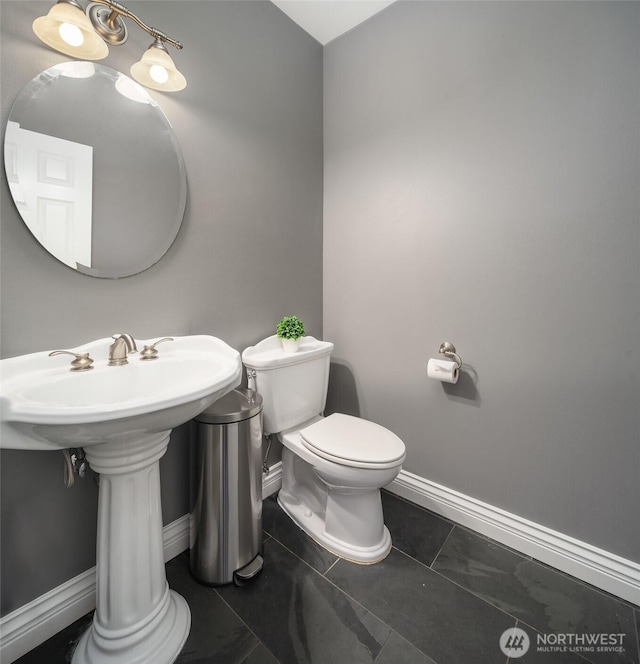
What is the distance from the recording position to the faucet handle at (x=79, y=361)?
0.96 metres

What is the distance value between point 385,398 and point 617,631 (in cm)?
112

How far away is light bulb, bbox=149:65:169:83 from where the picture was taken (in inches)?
43.2

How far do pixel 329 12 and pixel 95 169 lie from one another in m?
1.45

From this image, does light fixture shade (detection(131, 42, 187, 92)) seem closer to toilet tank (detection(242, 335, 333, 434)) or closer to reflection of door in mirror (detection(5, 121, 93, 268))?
reflection of door in mirror (detection(5, 121, 93, 268))

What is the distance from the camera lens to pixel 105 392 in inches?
38.6

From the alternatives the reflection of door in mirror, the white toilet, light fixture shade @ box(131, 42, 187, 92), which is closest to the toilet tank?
the white toilet

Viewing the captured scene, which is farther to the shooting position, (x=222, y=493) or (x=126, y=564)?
(x=222, y=493)

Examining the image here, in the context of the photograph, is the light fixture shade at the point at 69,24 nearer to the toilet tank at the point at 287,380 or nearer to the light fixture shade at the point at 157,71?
the light fixture shade at the point at 157,71

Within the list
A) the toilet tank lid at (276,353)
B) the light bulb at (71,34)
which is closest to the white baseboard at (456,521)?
the toilet tank lid at (276,353)

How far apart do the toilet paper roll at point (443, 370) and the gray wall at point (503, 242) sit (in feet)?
0.31

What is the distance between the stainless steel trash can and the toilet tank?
0.21 metres

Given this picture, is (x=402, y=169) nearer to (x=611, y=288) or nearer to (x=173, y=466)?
(x=611, y=288)

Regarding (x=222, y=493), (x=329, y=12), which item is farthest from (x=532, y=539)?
(x=329, y=12)

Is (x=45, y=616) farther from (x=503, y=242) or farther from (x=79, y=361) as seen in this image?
(x=503, y=242)
